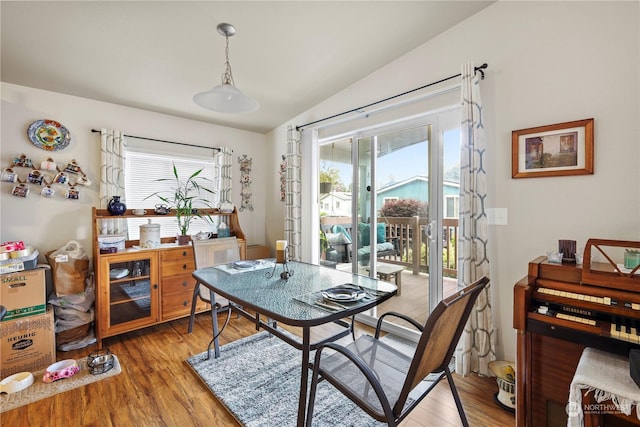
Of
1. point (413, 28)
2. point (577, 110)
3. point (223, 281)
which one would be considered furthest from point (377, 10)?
point (223, 281)

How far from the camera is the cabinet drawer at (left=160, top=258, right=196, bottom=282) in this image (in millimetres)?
2855

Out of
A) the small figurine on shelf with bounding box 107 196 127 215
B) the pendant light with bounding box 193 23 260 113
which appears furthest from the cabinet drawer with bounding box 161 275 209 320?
the pendant light with bounding box 193 23 260 113

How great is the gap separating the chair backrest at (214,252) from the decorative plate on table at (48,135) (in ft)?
5.47

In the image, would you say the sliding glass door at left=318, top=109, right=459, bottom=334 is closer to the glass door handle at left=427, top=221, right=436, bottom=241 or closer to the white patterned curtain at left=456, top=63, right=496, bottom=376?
the glass door handle at left=427, top=221, right=436, bottom=241

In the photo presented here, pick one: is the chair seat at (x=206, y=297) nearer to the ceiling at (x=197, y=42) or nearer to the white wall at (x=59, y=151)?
the white wall at (x=59, y=151)

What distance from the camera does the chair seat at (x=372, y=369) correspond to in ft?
4.02

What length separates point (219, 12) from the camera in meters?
1.87

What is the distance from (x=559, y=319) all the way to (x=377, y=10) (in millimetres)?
2180

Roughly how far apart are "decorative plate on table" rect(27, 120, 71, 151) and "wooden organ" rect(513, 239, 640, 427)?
3.94 meters

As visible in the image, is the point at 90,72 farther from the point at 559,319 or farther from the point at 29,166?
the point at 559,319

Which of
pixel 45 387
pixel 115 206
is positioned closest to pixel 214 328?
pixel 45 387

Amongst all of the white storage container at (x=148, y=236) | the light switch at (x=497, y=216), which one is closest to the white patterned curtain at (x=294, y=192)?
the white storage container at (x=148, y=236)

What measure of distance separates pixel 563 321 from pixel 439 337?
700 mm

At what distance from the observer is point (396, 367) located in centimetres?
144
